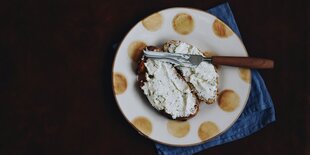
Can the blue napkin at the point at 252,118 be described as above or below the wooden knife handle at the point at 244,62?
below

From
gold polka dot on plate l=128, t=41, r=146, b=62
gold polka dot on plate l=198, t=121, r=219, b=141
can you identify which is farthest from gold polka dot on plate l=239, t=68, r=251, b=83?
gold polka dot on plate l=128, t=41, r=146, b=62

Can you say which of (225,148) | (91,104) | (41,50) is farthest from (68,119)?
(225,148)

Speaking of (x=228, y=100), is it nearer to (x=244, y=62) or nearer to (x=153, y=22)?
(x=244, y=62)

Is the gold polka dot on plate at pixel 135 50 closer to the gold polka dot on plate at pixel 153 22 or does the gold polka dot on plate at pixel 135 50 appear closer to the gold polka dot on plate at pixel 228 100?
the gold polka dot on plate at pixel 153 22

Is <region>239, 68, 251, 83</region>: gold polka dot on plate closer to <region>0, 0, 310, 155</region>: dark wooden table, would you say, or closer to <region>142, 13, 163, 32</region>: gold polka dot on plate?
<region>0, 0, 310, 155</region>: dark wooden table

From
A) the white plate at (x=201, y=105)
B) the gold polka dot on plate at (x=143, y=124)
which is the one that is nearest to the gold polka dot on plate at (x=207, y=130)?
the white plate at (x=201, y=105)

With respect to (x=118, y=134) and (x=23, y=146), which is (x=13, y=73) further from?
(x=118, y=134)
